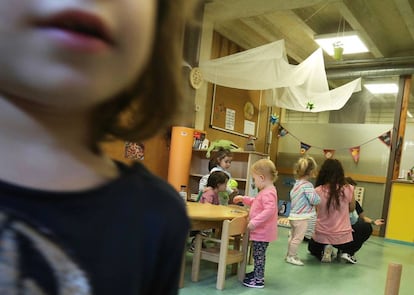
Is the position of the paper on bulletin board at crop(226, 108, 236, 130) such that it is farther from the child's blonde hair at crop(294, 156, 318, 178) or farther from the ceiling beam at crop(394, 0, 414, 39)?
the ceiling beam at crop(394, 0, 414, 39)

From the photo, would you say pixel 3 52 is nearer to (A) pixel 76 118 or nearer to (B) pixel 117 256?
(A) pixel 76 118

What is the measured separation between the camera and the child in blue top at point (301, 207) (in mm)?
3391

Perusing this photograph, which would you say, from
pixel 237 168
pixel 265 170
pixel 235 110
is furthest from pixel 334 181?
pixel 235 110

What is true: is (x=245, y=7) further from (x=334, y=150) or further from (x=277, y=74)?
(x=334, y=150)

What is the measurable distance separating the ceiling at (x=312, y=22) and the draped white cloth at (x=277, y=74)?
0.74 metres

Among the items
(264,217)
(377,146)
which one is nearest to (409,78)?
(377,146)

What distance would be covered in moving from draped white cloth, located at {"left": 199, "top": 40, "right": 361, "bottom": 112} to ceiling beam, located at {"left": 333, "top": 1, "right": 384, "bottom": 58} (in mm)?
749

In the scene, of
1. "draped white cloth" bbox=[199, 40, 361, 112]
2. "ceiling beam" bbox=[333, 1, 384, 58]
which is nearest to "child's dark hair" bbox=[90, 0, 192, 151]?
"draped white cloth" bbox=[199, 40, 361, 112]

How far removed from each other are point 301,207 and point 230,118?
2756 millimetres

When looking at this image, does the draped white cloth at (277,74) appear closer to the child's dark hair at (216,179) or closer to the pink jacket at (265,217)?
the child's dark hair at (216,179)

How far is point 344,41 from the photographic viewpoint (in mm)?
5125

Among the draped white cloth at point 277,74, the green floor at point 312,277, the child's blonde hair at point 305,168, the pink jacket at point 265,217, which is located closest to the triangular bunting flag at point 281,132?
the draped white cloth at point 277,74

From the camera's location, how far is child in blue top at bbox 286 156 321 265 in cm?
339

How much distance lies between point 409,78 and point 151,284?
6.47m
